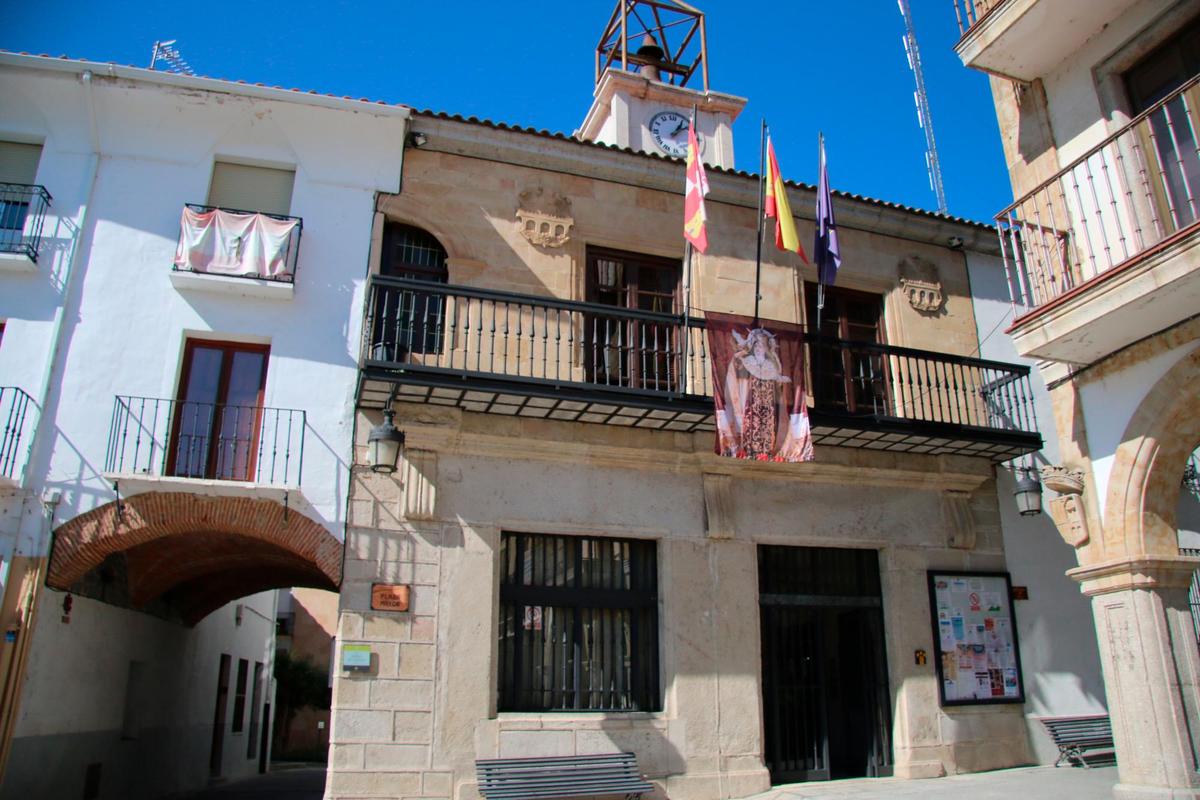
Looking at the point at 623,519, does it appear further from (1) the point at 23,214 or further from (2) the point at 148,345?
(1) the point at 23,214

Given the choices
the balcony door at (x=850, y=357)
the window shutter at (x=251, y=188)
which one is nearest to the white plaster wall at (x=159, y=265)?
the window shutter at (x=251, y=188)

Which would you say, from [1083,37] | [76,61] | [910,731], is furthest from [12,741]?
[1083,37]

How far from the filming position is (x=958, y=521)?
461 inches

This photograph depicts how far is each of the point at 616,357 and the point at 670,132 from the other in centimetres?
797

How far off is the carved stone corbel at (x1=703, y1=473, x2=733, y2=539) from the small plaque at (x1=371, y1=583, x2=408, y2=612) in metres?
3.53

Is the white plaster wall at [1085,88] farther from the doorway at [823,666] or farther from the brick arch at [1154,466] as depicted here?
the doorway at [823,666]

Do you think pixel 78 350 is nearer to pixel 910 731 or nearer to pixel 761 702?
pixel 761 702

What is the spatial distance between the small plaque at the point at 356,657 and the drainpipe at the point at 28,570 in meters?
3.03

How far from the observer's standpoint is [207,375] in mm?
10055

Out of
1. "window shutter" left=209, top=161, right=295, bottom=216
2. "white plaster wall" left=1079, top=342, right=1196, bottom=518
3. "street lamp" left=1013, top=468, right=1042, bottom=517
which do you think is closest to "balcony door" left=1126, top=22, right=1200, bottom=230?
"white plaster wall" left=1079, top=342, right=1196, bottom=518

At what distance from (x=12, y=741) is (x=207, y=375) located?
4.00 metres

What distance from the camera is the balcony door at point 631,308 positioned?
37.1 ft

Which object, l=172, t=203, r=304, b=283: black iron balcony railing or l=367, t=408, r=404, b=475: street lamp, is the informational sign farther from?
l=172, t=203, r=304, b=283: black iron balcony railing

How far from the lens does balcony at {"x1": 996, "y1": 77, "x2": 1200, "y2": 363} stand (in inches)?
274
